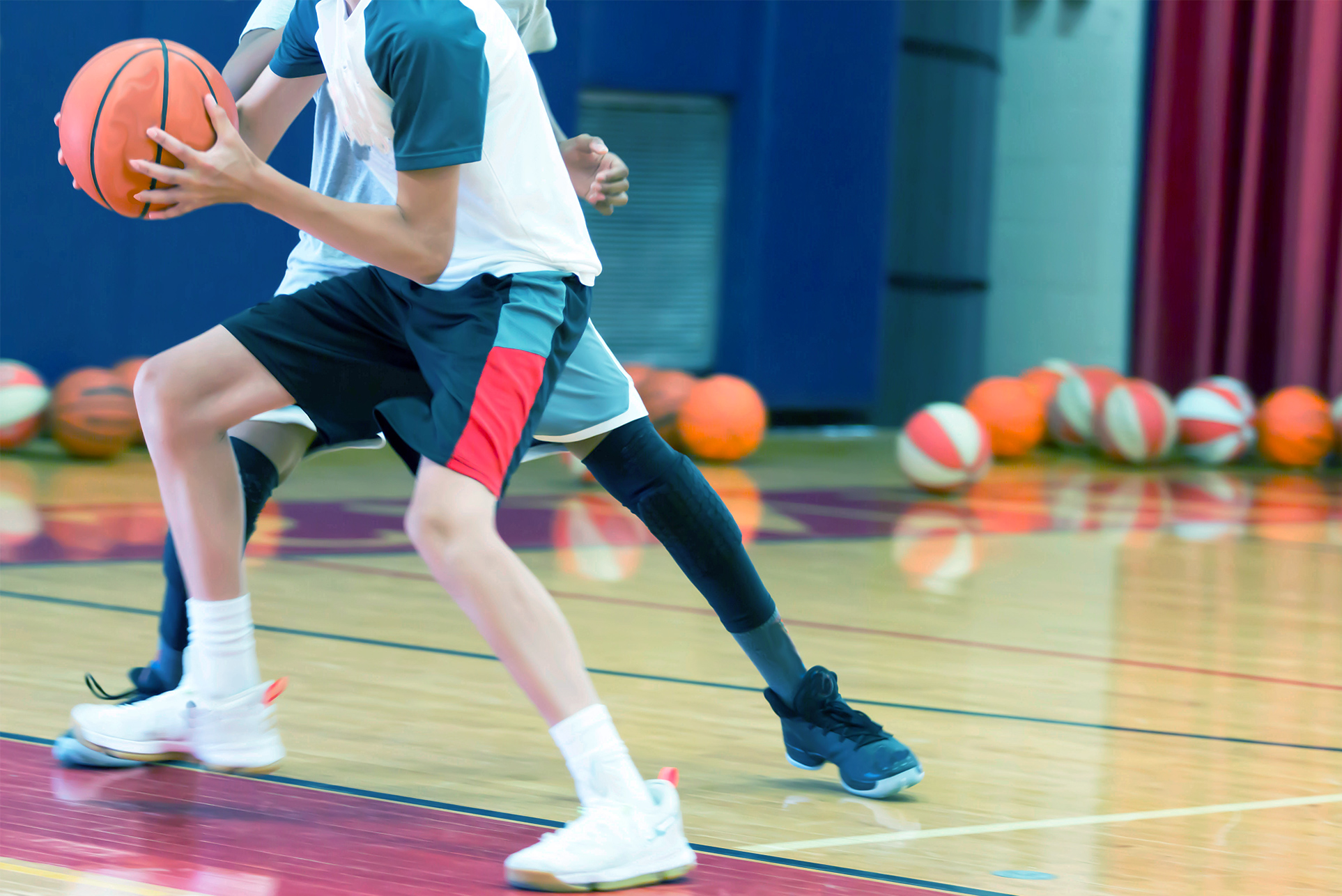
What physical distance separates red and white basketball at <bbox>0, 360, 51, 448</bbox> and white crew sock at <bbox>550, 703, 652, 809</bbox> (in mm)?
4656

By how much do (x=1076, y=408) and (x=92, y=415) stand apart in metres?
4.31

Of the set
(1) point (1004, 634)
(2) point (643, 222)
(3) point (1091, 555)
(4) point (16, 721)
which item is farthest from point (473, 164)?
(2) point (643, 222)

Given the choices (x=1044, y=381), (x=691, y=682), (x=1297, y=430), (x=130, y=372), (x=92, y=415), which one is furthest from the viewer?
(x=1044, y=381)

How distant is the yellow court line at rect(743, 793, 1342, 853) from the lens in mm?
2123

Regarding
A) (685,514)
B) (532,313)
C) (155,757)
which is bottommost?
(155,757)

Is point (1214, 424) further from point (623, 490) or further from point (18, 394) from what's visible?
point (623, 490)

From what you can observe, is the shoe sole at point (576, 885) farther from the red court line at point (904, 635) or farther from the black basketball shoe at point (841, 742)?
the red court line at point (904, 635)

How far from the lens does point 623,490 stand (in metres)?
2.32

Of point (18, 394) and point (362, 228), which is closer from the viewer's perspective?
point (362, 228)

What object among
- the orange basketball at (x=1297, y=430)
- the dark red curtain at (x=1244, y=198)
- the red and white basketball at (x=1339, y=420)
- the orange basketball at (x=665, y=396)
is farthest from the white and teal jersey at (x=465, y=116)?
the dark red curtain at (x=1244, y=198)

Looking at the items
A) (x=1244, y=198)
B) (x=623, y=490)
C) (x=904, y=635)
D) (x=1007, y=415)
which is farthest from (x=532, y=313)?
(x=1244, y=198)

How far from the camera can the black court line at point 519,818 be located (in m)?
1.95

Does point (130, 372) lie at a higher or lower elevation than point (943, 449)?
higher

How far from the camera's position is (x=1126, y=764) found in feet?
8.55
